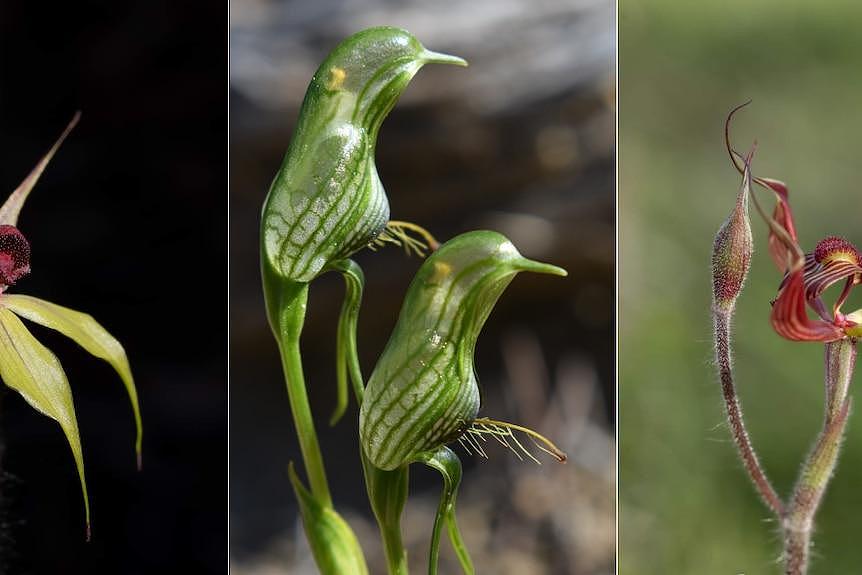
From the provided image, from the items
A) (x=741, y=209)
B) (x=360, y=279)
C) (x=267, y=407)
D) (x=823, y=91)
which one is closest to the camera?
(x=741, y=209)

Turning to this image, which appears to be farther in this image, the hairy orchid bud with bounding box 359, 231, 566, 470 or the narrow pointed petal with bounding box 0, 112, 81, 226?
the narrow pointed petal with bounding box 0, 112, 81, 226

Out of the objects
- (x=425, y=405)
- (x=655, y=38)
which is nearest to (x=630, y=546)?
(x=425, y=405)

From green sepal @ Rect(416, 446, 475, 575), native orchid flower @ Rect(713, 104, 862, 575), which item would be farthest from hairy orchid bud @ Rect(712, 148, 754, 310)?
green sepal @ Rect(416, 446, 475, 575)

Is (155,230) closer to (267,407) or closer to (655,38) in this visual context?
(267,407)

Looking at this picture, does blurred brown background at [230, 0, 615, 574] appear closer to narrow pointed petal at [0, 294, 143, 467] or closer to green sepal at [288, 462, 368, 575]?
narrow pointed petal at [0, 294, 143, 467]

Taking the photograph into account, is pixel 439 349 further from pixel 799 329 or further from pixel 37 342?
pixel 37 342

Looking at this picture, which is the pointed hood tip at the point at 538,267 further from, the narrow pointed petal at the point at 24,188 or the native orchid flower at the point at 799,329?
the narrow pointed petal at the point at 24,188

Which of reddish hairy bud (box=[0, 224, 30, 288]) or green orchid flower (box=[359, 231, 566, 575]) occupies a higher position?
reddish hairy bud (box=[0, 224, 30, 288])
